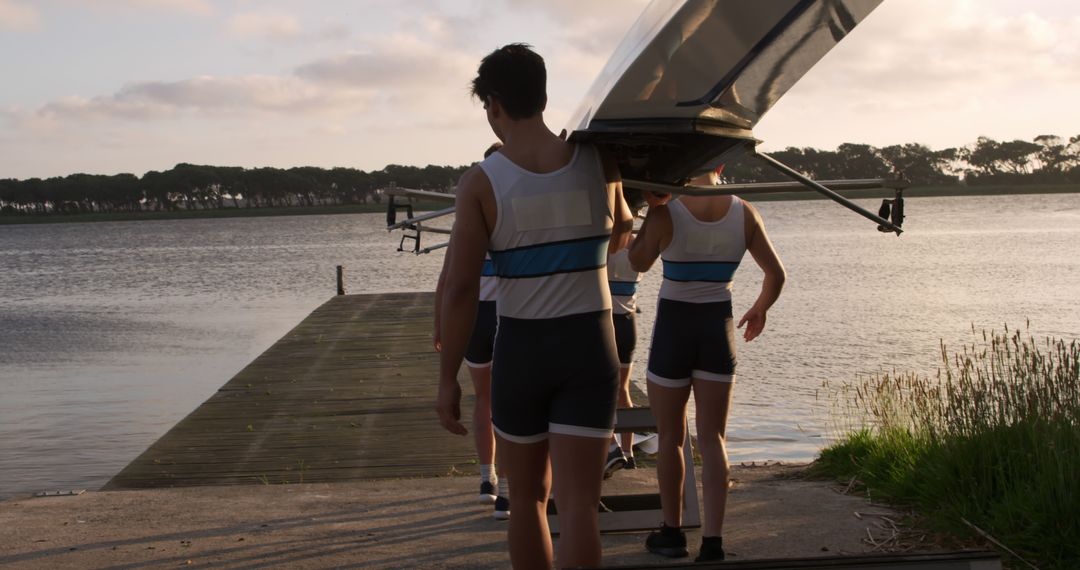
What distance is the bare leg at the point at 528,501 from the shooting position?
10.8 ft

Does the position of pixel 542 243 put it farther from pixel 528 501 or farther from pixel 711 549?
pixel 711 549

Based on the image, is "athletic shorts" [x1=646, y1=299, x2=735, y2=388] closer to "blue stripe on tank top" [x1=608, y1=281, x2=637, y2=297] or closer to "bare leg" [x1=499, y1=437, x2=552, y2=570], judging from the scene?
"bare leg" [x1=499, y1=437, x2=552, y2=570]

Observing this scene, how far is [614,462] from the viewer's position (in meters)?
6.45

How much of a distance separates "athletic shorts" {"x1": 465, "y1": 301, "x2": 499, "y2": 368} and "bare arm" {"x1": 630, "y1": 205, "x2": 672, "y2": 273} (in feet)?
4.15

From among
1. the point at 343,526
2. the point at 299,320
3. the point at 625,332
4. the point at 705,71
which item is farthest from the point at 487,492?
the point at 299,320

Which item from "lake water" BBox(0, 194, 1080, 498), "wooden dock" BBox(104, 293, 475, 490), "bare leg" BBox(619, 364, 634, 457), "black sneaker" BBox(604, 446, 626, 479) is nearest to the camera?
"black sneaker" BBox(604, 446, 626, 479)

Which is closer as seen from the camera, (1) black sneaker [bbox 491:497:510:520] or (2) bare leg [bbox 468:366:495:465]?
(1) black sneaker [bbox 491:497:510:520]

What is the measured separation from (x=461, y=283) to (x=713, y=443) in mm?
1670

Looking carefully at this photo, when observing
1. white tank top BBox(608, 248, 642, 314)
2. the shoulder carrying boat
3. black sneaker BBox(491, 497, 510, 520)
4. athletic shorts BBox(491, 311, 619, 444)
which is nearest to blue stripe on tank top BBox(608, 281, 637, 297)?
white tank top BBox(608, 248, 642, 314)

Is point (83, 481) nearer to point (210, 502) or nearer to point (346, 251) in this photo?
point (210, 502)

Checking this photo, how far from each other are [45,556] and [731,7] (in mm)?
3959

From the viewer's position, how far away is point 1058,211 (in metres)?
89.8

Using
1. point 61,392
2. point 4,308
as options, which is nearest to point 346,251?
point 4,308

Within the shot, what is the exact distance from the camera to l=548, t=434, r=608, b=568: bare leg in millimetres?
3230
